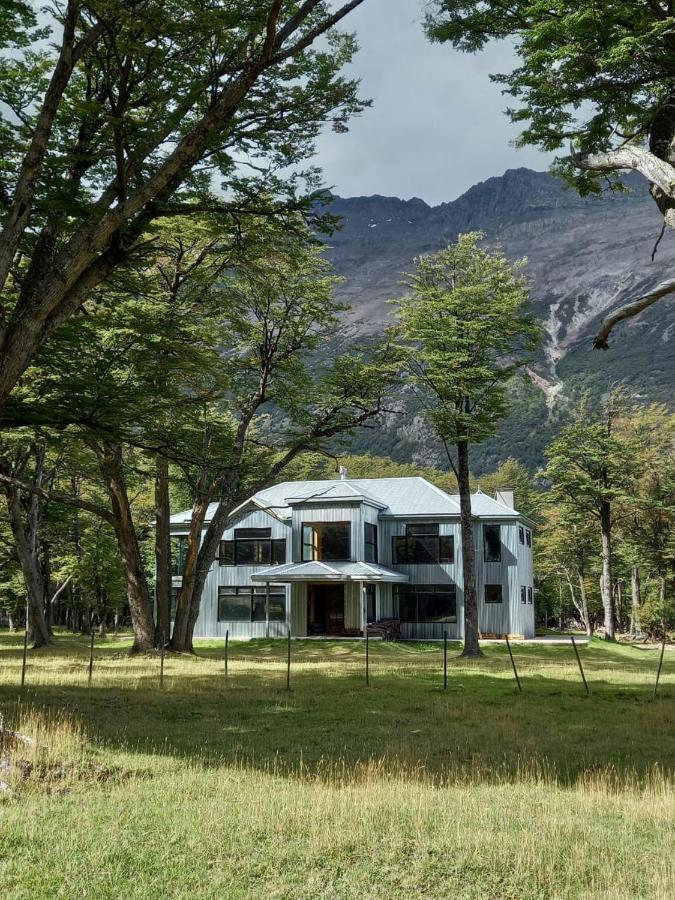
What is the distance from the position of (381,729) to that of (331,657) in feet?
53.0

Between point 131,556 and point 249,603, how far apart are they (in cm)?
1524

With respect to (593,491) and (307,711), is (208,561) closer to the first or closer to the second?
(307,711)

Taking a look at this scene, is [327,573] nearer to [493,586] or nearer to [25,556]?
[493,586]

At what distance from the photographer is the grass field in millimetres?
5219

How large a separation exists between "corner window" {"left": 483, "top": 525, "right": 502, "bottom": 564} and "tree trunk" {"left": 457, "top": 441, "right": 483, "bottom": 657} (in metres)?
10.6

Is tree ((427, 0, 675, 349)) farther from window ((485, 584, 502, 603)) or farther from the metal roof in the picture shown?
window ((485, 584, 502, 603))

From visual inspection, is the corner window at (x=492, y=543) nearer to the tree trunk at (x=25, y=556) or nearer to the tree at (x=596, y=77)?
the tree trunk at (x=25, y=556)

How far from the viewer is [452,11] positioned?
11484mm

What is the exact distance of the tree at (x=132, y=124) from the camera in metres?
9.80

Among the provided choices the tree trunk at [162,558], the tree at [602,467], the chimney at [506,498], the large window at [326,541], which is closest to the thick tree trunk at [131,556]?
the tree trunk at [162,558]

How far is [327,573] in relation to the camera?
116 feet

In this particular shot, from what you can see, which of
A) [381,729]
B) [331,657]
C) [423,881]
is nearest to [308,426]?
[331,657]

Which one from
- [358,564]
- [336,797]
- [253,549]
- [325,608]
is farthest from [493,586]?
[336,797]

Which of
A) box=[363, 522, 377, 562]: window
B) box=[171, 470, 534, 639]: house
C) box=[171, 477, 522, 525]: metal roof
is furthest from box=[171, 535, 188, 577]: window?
box=[363, 522, 377, 562]: window
